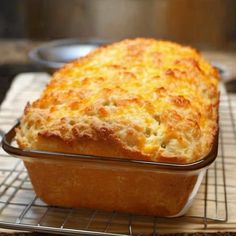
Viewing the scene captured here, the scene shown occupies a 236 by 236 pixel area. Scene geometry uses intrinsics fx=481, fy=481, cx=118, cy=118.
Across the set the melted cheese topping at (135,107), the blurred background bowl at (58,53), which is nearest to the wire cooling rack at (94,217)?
the melted cheese topping at (135,107)

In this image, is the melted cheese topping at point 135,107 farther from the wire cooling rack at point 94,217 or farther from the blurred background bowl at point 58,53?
the blurred background bowl at point 58,53

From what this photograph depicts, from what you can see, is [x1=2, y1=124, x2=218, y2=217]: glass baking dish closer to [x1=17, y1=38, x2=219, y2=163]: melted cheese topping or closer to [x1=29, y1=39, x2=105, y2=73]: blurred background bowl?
[x1=17, y1=38, x2=219, y2=163]: melted cheese topping

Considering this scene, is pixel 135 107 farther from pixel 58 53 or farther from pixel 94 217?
pixel 58 53

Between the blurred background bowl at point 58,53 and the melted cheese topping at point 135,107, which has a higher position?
the melted cheese topping at point 135,107

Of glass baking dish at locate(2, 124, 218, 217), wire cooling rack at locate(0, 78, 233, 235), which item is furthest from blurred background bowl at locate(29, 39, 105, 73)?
glass baking dish at locate(2, 124, 218, 217)

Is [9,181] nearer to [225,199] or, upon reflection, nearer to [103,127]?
[103,127]

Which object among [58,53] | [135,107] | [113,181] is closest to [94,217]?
[113,181]
